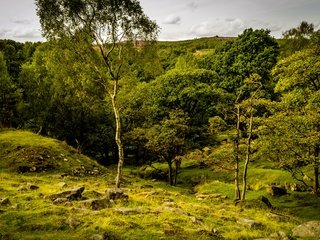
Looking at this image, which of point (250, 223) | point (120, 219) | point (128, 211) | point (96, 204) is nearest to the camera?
point (120, 219)

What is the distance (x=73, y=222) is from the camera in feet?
60.0

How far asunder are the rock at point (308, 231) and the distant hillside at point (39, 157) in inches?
957

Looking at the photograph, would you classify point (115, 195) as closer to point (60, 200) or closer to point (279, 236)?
point (60, 200)

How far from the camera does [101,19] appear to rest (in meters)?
34.5

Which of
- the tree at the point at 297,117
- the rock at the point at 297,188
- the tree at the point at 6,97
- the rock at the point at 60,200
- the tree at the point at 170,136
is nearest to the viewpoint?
the rock at the point at 60,200

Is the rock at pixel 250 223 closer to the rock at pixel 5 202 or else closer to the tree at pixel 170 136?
the rock at pixel 5 202

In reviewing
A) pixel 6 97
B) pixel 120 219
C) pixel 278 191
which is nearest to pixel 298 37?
pixel 278 191

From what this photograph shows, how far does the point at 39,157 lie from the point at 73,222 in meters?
23.2

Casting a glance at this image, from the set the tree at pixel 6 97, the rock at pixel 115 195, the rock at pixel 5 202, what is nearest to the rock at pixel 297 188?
the rock at pixel 115 195

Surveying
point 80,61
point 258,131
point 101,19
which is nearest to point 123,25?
point 101,19

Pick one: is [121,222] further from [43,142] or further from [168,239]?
[43,142]

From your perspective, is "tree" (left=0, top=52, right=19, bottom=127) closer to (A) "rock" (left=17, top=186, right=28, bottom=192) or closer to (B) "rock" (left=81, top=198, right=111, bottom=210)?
(A) "rock" (left=17, top=186, right=28, bottom=192)

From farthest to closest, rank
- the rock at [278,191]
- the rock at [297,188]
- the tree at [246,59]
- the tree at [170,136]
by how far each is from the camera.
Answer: the tree at [246,59], the tree at [170,136], the rock at [297,188], the rock at [278,191]

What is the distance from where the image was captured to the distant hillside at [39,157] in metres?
38.3
